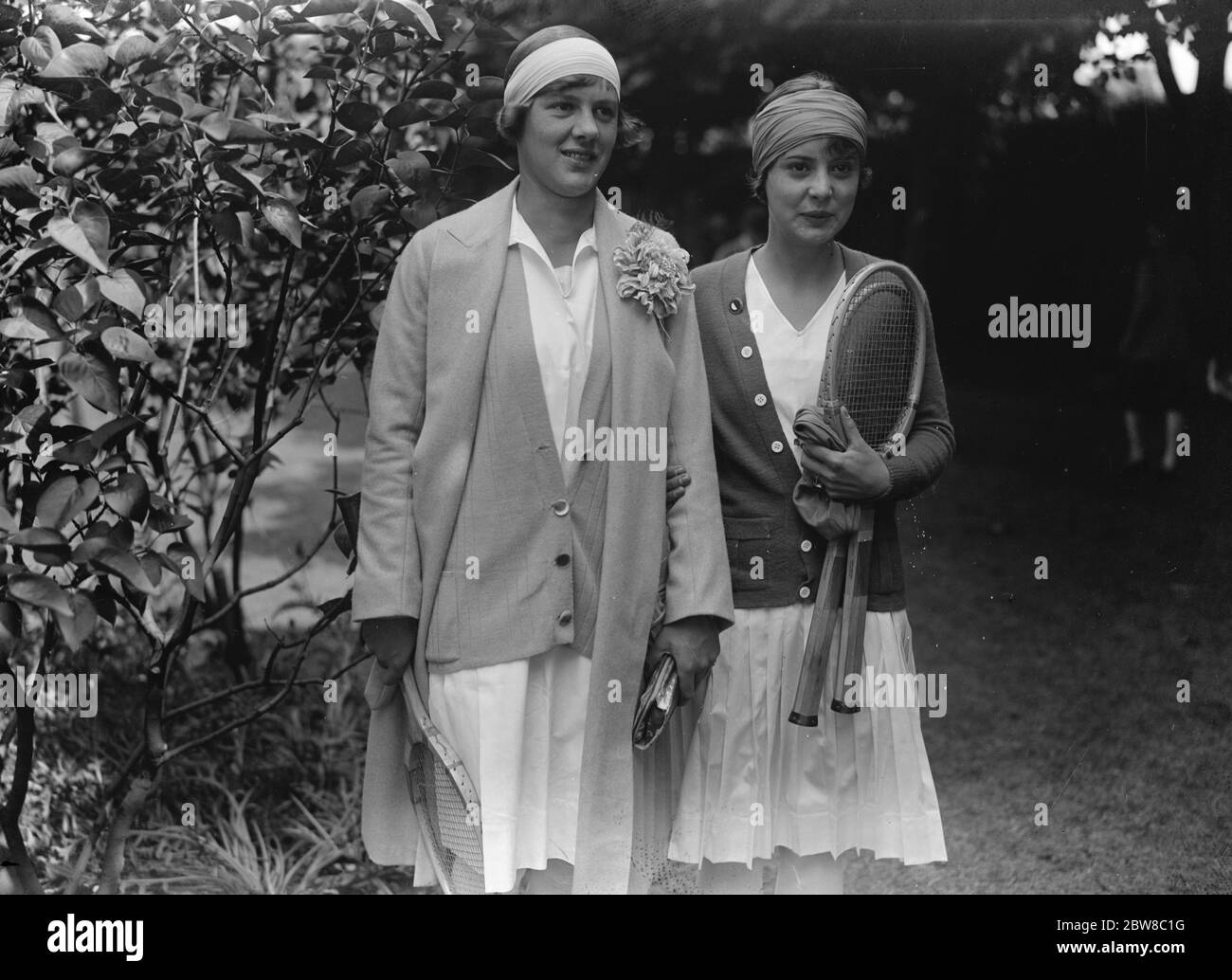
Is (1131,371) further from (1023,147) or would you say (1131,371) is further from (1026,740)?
(1026,740)

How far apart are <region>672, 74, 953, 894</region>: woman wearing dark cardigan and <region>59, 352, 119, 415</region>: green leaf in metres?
1.44

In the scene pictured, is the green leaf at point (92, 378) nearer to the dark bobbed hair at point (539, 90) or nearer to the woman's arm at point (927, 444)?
the dark bobbed hair at point (539, 90)

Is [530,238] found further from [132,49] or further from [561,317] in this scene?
[132,49]

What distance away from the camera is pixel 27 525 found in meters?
4.22

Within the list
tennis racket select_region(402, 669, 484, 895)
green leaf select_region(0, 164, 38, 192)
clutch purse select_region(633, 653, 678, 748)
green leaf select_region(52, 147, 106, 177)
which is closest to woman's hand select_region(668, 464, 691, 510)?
clutch purse select_region(633, 653, 678, 748)

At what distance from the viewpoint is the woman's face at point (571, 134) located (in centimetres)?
391

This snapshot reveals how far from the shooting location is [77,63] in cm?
391

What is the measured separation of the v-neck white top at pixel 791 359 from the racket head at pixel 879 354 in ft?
0.25

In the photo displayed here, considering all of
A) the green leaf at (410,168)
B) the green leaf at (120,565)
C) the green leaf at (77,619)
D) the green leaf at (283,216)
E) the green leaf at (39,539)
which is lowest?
the green leaf at (77,619)

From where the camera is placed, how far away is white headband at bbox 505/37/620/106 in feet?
12.8

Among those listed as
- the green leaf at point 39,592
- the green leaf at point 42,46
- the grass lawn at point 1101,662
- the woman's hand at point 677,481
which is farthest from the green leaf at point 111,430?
the grass lawn at point 1101,662

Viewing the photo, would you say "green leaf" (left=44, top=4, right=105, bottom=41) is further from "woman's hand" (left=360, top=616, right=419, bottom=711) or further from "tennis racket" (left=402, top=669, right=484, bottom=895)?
"tennis racket" (left=402, top=669, right=484, bottom=895)

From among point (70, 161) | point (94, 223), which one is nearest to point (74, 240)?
point (94, 223)
